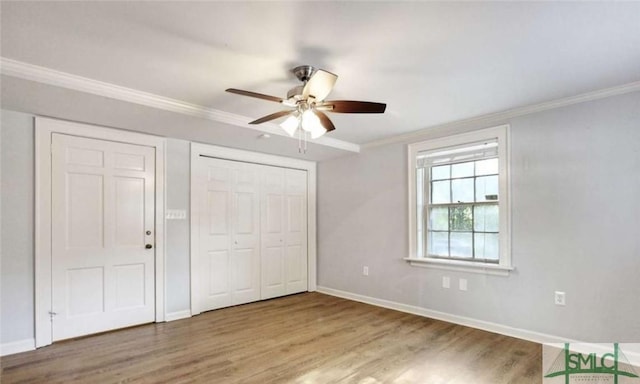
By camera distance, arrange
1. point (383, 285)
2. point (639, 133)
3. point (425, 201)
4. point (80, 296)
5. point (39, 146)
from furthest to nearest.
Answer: point (383, 285), point (425, 201), point (80, 296), point (39, 146), point (639, 133)

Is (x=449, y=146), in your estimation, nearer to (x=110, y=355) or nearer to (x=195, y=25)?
(x=195, y=25)

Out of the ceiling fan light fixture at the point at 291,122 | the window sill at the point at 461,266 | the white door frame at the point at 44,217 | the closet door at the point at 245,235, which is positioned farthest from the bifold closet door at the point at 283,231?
the white door frame at the point at 44,217

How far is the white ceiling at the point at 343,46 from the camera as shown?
1.83m

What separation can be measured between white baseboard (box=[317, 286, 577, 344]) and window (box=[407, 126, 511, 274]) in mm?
570

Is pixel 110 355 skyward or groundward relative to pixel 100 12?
groundward

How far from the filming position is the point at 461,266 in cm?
383

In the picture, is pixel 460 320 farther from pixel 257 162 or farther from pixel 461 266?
pixel 257 162

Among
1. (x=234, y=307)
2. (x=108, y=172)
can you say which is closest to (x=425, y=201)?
(x=234, y=307)

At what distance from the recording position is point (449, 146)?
3994mm

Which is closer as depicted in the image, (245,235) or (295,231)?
(245,235)

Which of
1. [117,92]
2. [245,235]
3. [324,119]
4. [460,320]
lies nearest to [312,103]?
[324,119]

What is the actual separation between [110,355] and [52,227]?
134 centimetres

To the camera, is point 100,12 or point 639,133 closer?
point 100,12

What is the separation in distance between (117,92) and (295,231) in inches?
129
